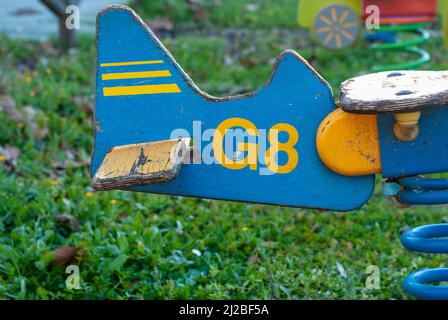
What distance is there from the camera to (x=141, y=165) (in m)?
2.71

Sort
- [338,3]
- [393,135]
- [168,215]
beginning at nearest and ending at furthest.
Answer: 1. [393,135]
2. [168,215]
3. [338,3]

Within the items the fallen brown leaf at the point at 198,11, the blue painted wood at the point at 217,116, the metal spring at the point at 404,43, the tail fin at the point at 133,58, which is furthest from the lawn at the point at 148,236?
the fallen brown leaf at the point at 198,11

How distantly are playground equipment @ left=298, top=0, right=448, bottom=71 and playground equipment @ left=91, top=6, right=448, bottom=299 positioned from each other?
10.1 ft

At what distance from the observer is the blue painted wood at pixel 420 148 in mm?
2713

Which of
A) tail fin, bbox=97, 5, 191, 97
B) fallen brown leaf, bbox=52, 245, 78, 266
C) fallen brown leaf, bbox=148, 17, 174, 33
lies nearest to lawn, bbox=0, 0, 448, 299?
fallen brown leaf, bbox=52, 245, 78, 266

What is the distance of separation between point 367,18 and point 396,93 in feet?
11.7

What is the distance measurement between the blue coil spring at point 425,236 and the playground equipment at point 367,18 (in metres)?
2.86

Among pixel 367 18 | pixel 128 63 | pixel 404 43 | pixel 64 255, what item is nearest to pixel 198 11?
pixel 367 18

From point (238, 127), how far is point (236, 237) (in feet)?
4.39

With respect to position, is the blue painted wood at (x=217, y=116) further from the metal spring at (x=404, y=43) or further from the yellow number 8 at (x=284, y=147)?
the metal spring at (x=404, y=43)

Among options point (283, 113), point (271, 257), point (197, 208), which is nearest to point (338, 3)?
point (197, 208)

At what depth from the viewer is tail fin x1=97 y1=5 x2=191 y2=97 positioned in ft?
9.38

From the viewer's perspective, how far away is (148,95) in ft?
9.41
